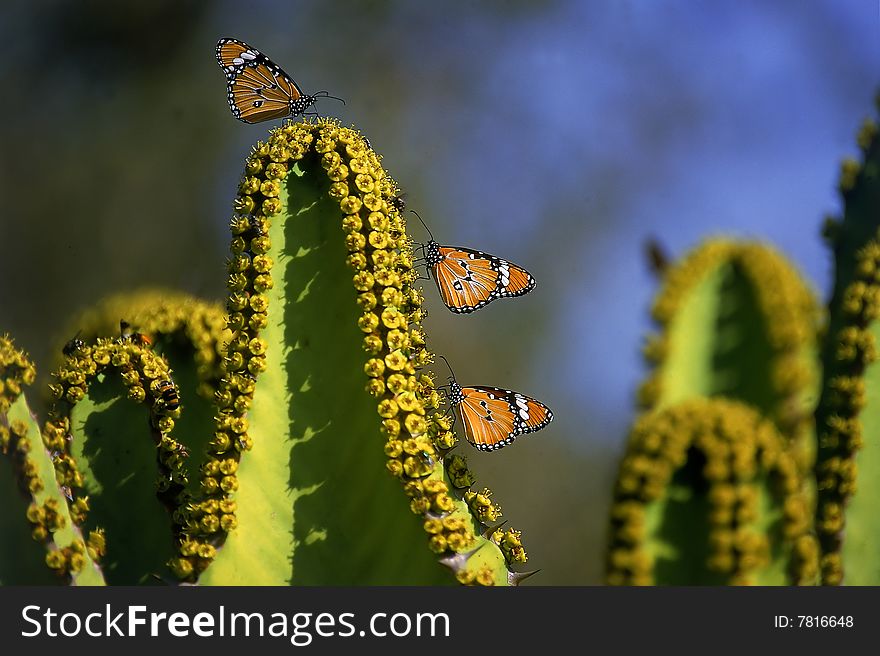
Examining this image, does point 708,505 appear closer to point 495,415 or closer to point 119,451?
point 495,415

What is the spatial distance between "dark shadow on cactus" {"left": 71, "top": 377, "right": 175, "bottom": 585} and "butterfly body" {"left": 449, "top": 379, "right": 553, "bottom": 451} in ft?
1.78

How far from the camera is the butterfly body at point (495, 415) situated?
1.67 meters

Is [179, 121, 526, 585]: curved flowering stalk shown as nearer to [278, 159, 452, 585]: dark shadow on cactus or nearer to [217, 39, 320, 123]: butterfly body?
[278, 159, 452, 585]: dark shadow on cactus

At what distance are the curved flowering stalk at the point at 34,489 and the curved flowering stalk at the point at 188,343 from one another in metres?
0.20

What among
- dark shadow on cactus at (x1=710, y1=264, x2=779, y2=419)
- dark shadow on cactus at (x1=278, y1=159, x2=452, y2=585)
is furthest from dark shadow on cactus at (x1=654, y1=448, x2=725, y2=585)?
dark shadow on cactus at (x1=710, y1=264, x2=779, y2=419)

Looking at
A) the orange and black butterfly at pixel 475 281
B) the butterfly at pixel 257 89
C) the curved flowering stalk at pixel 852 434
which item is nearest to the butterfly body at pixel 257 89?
the butterfly at pixel 257 89

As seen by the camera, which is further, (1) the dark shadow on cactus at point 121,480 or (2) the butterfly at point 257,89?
(2) the butterfly at point 257,89

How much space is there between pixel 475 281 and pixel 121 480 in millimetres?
903

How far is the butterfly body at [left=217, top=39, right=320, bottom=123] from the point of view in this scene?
7.15 feet

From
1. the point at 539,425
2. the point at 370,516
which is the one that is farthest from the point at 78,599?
the point at 539,425

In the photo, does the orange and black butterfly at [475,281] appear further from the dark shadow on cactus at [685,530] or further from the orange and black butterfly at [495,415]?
the dark shadow on cactus at [685,530]

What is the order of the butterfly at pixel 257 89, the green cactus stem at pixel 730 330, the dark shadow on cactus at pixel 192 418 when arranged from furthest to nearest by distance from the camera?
the green cactus stem at pixel 730 330
the butterfly at pixel 257 89
the dark shadow on cactus at pixel 192 418

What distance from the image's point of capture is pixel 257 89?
223 centimetres

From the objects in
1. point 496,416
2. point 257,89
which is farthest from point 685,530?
point 257,89
